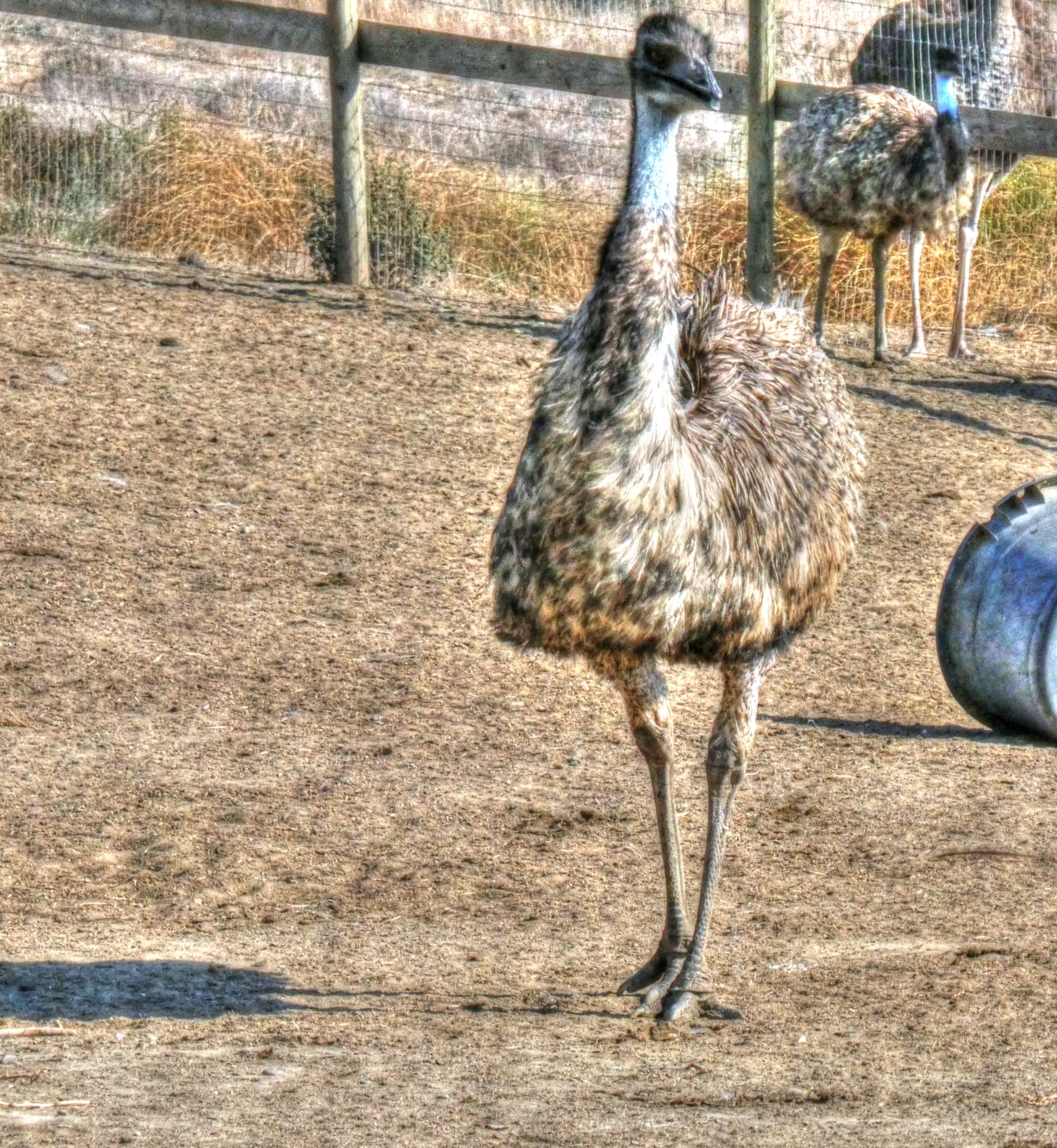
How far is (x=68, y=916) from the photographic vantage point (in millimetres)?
5230

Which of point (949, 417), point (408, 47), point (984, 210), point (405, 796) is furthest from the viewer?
point (984, 210)

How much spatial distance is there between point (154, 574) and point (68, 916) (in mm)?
2530

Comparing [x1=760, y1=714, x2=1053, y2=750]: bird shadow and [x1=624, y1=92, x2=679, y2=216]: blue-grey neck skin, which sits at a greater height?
[x1=624, y1=92, x2=679, y2=216]: blue-grey neck skin

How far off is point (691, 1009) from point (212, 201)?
8080 millimetres

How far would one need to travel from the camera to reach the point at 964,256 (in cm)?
1096

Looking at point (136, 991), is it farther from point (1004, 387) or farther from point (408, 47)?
point (1004, 387)

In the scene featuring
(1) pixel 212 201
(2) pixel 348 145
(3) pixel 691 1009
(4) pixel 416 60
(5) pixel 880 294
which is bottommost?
(3) pixel 691 1009

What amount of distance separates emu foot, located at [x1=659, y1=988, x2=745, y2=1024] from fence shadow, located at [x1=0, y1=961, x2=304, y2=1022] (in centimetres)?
79

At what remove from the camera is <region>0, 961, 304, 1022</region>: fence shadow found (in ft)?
15.0

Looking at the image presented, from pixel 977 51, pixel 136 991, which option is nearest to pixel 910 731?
pixel 136 991

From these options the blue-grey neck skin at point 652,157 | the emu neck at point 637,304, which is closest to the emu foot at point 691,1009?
the emu neck at point 637,304

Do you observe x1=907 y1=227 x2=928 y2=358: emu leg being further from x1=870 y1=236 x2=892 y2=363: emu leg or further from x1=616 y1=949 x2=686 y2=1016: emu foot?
x1=616 y1=949 x2=686 y2=1016: emu foot

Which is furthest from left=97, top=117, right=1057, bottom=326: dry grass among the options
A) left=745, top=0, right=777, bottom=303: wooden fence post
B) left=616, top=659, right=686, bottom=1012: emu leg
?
left=616, top=659, right=686, bottom=1012: emu leg

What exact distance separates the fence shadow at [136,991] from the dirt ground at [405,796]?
1cm
